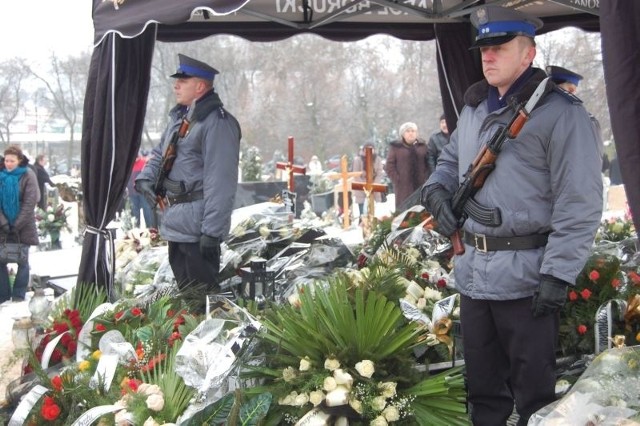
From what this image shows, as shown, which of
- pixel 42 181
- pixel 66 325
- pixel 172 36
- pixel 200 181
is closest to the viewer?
pixel 66 325

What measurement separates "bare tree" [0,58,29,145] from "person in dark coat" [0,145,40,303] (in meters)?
25.5

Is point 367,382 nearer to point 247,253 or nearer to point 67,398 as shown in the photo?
point 67,398

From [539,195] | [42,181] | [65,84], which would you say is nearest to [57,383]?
[539,195]

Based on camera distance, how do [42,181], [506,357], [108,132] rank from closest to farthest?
[506,357]
[108,132]
[42,181]

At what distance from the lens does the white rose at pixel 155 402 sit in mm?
3125

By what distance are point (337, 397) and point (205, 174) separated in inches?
92.6

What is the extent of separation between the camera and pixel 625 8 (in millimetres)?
2404

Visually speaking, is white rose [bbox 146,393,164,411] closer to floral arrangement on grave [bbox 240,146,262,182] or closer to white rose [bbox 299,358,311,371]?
white rose [bbox 299,358,311,371]

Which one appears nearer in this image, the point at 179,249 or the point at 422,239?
the point at 179,249

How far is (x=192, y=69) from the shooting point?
5027 millimetres

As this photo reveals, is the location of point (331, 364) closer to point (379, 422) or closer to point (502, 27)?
point (379, 422)

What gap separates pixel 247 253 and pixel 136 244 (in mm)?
1528

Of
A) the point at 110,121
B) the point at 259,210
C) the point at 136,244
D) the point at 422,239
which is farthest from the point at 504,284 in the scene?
the point at 136,244

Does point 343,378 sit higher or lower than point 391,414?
higher
